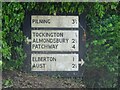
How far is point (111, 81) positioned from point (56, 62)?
2.91 ft

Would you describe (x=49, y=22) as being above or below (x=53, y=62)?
above

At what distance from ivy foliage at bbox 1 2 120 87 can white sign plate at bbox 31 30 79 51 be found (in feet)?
0.69

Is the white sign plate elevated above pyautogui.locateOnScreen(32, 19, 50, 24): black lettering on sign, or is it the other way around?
pyautogui.locateOnScreen(32, 19, 50, 24): black lettering on sign

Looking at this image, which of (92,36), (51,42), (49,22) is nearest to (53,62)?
(51,42)

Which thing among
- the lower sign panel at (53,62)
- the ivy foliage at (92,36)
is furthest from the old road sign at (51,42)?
the ivy foliage at (92,36)

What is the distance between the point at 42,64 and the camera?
239 inches

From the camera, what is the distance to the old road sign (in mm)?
6043

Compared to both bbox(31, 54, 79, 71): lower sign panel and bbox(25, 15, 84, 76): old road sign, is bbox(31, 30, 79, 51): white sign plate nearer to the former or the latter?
bbox(25, 15, 84, 76): old road sign

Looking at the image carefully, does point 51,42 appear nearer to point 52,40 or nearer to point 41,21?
point 52,40

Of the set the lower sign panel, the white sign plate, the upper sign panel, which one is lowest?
the lower sign panel

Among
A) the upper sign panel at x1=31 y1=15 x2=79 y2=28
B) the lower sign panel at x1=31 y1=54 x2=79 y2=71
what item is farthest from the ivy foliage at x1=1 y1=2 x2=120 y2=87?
the lower sign panel at x1=31 y1=54 x2=79 y2=71

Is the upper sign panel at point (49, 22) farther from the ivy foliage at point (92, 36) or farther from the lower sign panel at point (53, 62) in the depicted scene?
the lower sign panel at point (53, 62)

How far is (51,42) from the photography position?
6.03 metres

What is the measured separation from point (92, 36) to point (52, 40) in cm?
68
